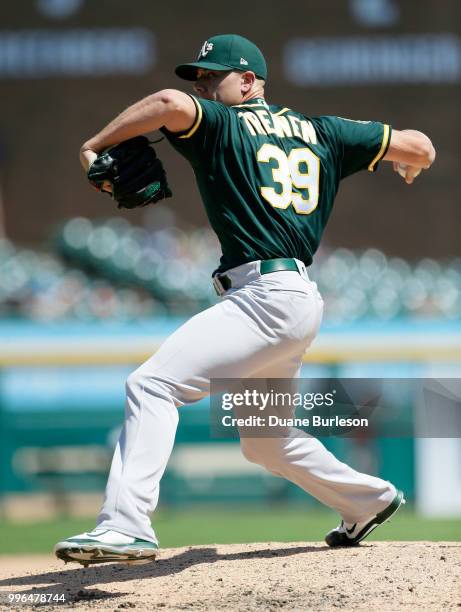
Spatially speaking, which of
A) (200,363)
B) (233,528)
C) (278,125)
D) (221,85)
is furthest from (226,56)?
(233,528)

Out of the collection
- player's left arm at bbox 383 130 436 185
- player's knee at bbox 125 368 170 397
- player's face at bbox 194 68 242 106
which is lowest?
player's knee at bbox 125 368 170 397

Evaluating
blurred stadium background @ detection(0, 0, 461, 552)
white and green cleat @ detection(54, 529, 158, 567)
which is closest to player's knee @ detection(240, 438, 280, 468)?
white and green cleat @ detection(54, 529, 158, 567)

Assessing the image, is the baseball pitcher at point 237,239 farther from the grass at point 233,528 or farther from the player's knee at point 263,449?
the grass at point 233,528

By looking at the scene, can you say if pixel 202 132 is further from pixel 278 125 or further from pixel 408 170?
pixel 408 170

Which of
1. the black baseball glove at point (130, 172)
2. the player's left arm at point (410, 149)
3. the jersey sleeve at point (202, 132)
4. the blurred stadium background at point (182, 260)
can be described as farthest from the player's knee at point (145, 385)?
the blurred stadium background at point (182, 260)

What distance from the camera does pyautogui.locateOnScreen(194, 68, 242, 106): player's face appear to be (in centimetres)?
302

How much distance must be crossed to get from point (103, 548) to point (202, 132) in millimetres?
1127

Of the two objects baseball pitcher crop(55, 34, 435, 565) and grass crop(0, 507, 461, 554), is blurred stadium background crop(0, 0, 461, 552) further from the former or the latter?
baseball pitcher crop(55, 34, 435, 565)

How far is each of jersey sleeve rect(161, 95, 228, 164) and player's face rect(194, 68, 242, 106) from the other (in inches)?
6.6

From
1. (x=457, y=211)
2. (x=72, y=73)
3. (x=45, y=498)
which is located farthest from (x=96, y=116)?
(x=45, y=498)

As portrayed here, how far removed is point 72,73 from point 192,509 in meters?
12.2

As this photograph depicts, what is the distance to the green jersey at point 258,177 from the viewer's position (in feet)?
9.37

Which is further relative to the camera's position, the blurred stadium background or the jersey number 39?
the blurred stadium background

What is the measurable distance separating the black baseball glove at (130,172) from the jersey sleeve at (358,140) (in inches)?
22.0
